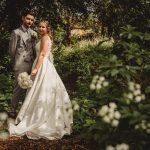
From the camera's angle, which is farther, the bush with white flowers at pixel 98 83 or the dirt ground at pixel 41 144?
the dirt ground at pixel 41 144

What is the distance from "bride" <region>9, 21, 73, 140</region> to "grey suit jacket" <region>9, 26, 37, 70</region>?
30 cm

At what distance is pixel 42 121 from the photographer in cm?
719

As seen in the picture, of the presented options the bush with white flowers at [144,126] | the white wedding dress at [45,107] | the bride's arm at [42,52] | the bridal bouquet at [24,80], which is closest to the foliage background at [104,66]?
the bush with white flowers at [144,126]

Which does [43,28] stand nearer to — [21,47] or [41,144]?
Result: [21,47]

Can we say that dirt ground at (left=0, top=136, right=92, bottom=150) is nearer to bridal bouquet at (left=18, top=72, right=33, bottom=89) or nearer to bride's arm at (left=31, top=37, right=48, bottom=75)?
bridal bouquet at (left=18, top=72, right=33, bottom=89)

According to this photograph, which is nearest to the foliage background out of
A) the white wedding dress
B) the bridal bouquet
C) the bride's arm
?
the white wedding dress

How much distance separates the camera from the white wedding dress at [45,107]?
7116 millimetres

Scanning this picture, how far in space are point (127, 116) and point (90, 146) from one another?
2.72m

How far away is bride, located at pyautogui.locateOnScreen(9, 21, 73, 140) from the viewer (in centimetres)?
712

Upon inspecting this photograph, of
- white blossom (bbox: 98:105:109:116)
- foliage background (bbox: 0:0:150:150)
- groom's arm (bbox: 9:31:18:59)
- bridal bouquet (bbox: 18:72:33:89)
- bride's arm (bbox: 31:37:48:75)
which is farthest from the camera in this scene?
groom's arm (bbox: 9:31:18:59)

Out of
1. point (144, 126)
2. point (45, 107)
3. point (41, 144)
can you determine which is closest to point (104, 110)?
point (144, 126)

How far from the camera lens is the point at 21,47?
25.2 ft

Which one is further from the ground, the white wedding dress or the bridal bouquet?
the bridal bouquet

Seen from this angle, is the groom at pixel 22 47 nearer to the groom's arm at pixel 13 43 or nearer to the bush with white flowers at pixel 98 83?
the groom's arm at pixel 13 43
